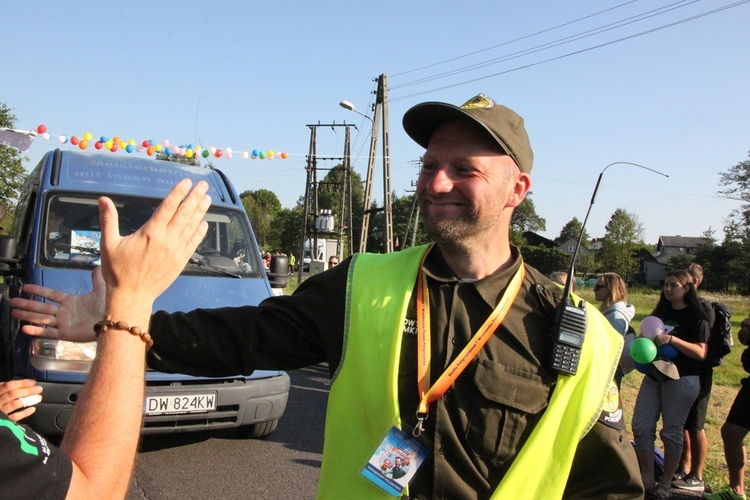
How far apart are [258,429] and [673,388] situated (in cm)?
368

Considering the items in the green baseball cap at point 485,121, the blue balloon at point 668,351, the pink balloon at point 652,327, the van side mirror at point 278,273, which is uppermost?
the green baseball cap at point 485,121

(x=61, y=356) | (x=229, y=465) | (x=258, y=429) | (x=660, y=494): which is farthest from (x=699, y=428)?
(x=61, y=356)

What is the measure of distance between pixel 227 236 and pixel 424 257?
4.82 metres

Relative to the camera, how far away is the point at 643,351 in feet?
17.3

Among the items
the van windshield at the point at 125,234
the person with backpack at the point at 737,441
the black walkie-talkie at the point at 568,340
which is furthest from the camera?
the van windshield at the point at 125,234

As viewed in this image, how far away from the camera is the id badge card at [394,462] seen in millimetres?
1746

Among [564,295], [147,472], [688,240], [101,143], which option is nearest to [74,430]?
[564,295]

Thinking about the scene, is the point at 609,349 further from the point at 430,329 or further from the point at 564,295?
the point at 430,329

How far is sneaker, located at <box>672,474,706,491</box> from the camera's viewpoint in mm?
5629

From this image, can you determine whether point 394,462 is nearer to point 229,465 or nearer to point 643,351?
point 229,465

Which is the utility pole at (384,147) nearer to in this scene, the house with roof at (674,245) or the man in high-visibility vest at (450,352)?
the man in high-visibility vest at (450,352)

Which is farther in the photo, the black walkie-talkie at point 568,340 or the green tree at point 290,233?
the green tree at point 290,233

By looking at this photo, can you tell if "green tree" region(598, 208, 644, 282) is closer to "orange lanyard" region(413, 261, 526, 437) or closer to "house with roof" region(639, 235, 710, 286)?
"house with roof" region(639, 235, 710, 286)

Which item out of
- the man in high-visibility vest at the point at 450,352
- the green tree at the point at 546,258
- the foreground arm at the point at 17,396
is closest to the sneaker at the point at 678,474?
the man in high-visibility vest at the point at 450,352
